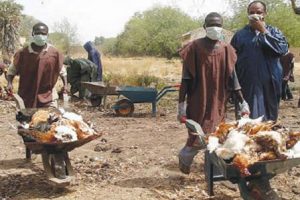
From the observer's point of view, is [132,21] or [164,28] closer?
[164,28]

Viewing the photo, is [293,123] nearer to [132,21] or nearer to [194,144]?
[194,144]

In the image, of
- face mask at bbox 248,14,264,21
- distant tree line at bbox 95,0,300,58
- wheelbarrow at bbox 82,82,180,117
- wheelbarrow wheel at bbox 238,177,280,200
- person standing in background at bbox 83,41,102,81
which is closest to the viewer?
wheelbarrow wheel at bbox 238,177,280,200

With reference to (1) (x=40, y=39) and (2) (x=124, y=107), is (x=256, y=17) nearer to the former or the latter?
(1) (x=40, y=39)

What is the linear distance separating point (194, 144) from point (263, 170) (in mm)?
1867

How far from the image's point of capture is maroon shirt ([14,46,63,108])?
6.82 meters

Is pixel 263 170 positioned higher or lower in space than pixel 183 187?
higher

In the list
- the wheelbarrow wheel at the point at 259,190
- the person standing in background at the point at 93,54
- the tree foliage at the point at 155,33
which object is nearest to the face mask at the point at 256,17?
the wheelbarrow wheel at the point at 259,190

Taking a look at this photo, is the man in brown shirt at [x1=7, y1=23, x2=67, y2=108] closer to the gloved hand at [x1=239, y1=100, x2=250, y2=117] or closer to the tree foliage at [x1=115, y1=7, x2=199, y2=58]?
the gloved hand at [x1=239, y1=100, x2=250, y2=117]

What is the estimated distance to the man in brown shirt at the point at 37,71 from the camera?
22.4ft

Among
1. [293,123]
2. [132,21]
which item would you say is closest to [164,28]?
[132,21]

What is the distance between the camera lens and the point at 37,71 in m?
6.85

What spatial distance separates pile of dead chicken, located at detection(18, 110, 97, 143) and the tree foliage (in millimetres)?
49647

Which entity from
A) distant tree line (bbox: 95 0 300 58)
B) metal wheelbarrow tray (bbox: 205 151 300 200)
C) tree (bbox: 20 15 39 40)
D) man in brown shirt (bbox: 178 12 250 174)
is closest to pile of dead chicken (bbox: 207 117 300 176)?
metal wheelbarrow tray (bbox: 205 151 300 200)

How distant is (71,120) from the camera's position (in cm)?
554
